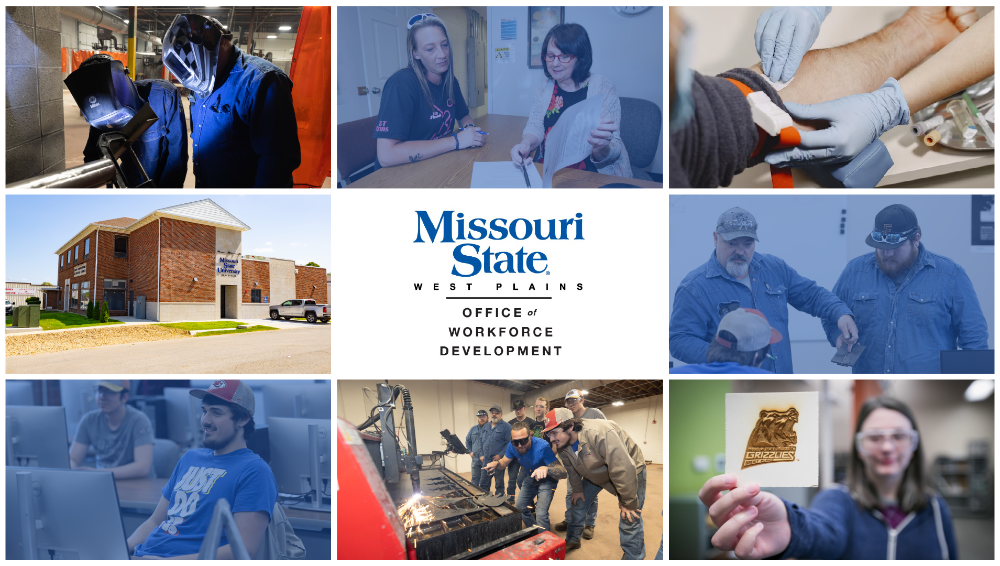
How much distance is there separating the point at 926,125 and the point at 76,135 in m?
3.63

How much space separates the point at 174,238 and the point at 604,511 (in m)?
2.15

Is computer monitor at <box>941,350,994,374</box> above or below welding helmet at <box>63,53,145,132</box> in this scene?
below

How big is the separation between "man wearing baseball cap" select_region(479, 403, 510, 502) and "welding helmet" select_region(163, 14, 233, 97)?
1870 mm

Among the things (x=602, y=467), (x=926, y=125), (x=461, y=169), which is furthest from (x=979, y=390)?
(x=461, y=169)

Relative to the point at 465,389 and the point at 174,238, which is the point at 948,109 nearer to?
the point at 465,389

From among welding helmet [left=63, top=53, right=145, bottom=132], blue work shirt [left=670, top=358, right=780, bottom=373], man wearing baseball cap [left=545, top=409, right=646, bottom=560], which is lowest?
man wearing baseball cap [left=545, top=409, right=646, bottom=560]

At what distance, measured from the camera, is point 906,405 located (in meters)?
2.30

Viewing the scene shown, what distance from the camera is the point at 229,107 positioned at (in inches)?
91.9

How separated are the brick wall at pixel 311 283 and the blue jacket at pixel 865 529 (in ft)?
7.09

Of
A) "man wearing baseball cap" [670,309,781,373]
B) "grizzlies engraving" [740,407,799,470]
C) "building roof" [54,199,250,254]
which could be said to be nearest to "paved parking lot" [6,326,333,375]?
"building roof" [54,199,250,254]

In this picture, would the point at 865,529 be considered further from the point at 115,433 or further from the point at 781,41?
the point at 115,433

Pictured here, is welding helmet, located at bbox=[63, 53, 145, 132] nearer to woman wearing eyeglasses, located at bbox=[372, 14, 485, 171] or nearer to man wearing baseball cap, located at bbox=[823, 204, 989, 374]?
woman wearing eyeglasses, located at bbox=[372, 14, 485, 171]

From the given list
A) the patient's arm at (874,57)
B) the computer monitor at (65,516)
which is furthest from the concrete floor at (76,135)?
the patient's arm at (874,57)

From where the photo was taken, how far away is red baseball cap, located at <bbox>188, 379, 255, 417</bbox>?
7.50 ft
